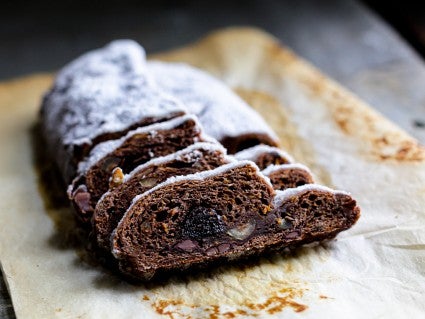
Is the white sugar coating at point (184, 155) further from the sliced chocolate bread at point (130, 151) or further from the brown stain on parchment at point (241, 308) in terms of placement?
the brown stain on parchment at point (241, 308)

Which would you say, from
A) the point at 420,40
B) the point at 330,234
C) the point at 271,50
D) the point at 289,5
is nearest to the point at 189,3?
the point at 289,5

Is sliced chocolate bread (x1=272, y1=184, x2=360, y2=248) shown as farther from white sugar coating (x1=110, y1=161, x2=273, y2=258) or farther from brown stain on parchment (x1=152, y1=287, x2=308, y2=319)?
brown stain on parchment (x1=152, y1=287, x2=308, y2=319)

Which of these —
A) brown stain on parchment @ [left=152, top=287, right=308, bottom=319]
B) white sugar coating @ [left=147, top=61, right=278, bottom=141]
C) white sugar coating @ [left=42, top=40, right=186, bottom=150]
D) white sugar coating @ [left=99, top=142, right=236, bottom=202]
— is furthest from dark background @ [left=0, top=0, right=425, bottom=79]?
brown stain on parchment @ [left=152, top=287, right=308, bottom=319]

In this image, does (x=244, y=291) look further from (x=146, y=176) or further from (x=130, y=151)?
(x=130, y=151)

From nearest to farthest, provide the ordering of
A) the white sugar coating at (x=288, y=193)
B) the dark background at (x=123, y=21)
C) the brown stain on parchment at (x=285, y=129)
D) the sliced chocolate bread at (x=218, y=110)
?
the white sugar coating at (x=288, y=193) → the sliced chocolate bread at (x=218, y=110) → the brown stain on parchment at (x=285, y=129) → the dark background at (x=123, y=21)

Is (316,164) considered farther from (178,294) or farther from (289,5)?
(289,5)

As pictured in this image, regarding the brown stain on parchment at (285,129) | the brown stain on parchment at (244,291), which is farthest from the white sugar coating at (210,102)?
the brown stain on parchment at (244,291)

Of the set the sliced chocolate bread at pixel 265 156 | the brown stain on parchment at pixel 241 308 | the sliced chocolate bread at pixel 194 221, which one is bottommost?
the brown stain on parchment at pixel 241 308
